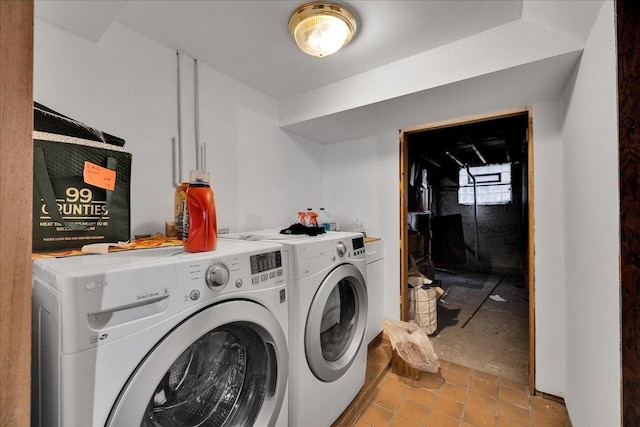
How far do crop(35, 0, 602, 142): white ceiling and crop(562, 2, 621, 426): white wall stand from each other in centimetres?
21

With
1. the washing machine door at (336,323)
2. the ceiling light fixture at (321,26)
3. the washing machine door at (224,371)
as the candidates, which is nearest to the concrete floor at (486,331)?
the washing machine door at (336,323)

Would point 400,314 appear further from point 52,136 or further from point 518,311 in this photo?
point 52,136

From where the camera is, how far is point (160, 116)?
4.61ft

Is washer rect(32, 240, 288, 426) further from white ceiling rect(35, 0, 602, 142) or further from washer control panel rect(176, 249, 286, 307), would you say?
white ceiling rect(35, 0, 602, 142)

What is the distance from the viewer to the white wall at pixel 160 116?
112 cm

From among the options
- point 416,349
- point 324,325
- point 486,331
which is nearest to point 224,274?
point 324,325

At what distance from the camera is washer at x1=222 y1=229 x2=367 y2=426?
1.09 metres

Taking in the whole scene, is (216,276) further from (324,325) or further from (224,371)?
(324,325)

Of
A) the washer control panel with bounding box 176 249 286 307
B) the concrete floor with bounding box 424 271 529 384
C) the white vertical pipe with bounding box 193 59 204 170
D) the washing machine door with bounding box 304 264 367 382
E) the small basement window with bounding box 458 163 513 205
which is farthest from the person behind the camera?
the small basement window with bounding box 458 163 513 205

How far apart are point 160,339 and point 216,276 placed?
194 mm

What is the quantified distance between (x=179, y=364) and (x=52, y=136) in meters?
0.88

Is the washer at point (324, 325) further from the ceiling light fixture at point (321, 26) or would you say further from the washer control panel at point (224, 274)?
the ceiling light fixture at point (321, 26)

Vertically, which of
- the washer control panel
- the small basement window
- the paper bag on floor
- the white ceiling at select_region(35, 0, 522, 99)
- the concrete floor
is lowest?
the concrete floor

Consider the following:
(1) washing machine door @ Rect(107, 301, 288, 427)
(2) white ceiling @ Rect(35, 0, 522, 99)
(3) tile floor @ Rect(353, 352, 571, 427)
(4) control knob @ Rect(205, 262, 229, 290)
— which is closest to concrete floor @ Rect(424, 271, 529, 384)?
(3) tile floor @ Rect(353, 352, 571, 427)
